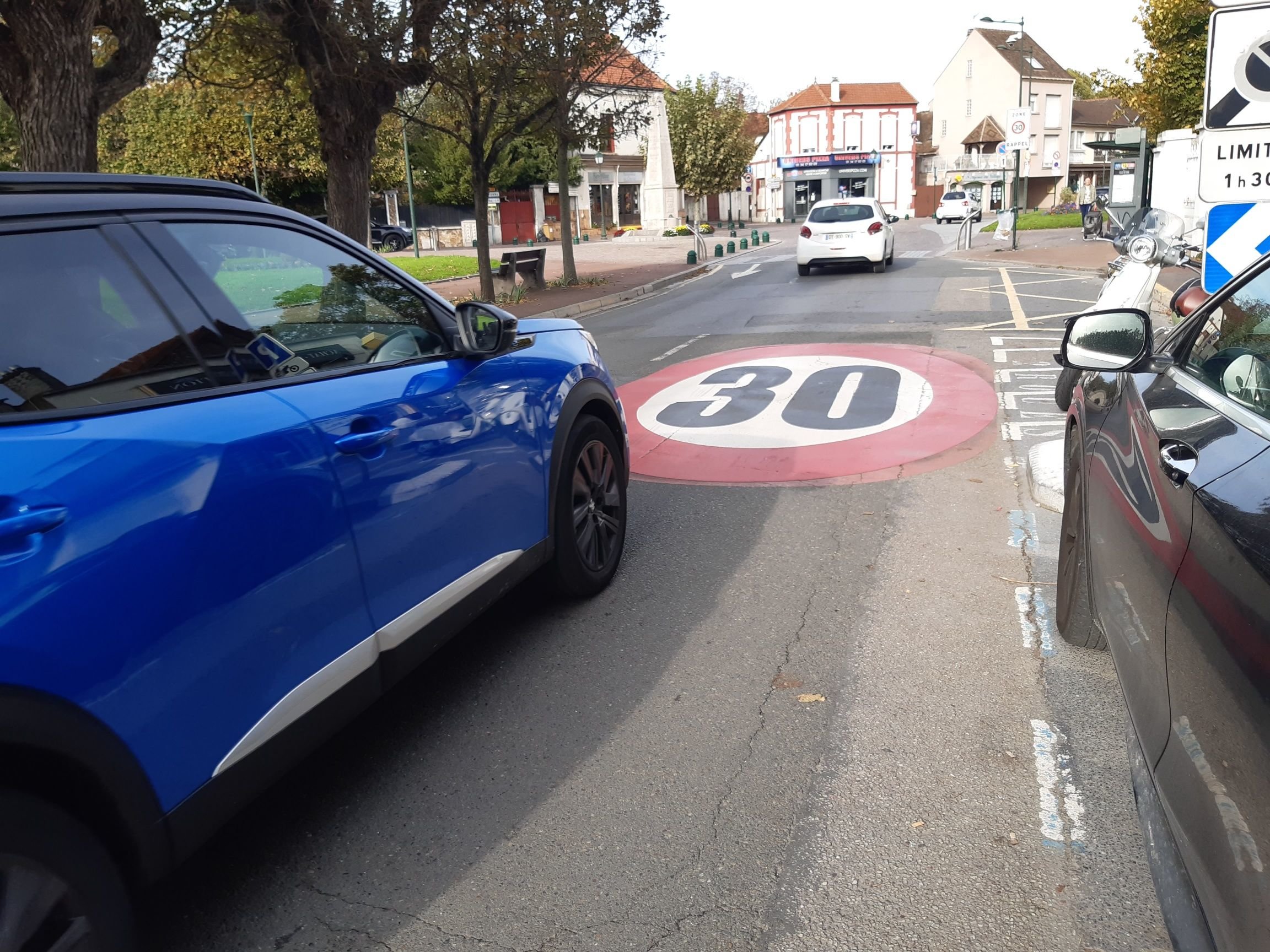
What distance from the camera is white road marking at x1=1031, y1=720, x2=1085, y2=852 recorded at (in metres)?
2.85

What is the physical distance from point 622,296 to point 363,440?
63.7 feet

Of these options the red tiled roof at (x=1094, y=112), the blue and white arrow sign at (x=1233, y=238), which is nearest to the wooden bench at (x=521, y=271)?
the blue and white arrow sign at (x=1233, y=238)

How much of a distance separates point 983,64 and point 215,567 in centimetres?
8550

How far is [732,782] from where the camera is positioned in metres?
3.17

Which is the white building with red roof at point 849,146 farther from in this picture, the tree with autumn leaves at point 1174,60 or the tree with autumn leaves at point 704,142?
the tree with autumn leaves at point 1174,60

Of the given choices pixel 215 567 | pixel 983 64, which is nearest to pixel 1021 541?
pixel 215 567

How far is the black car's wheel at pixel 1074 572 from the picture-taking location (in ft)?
12.0

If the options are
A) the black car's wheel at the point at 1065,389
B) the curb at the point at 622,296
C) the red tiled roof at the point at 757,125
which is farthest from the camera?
the red tiled roof at the point at 757,125

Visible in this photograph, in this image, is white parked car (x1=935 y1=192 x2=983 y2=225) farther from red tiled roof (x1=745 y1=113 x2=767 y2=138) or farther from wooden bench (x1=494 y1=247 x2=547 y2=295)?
wooden bench (x1=494 y1=247 x2=547 y2=295)

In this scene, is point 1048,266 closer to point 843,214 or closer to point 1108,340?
point 843,214

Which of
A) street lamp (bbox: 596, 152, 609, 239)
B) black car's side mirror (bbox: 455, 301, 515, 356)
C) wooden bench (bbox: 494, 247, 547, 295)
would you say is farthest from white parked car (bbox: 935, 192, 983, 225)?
black car's side mirror (bbox: 455, 301, 515, 356)

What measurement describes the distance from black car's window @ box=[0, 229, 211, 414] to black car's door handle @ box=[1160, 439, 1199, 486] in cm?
227

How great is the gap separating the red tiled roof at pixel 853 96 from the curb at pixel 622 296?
55.9m

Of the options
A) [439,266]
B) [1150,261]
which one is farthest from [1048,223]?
[1150,261]
